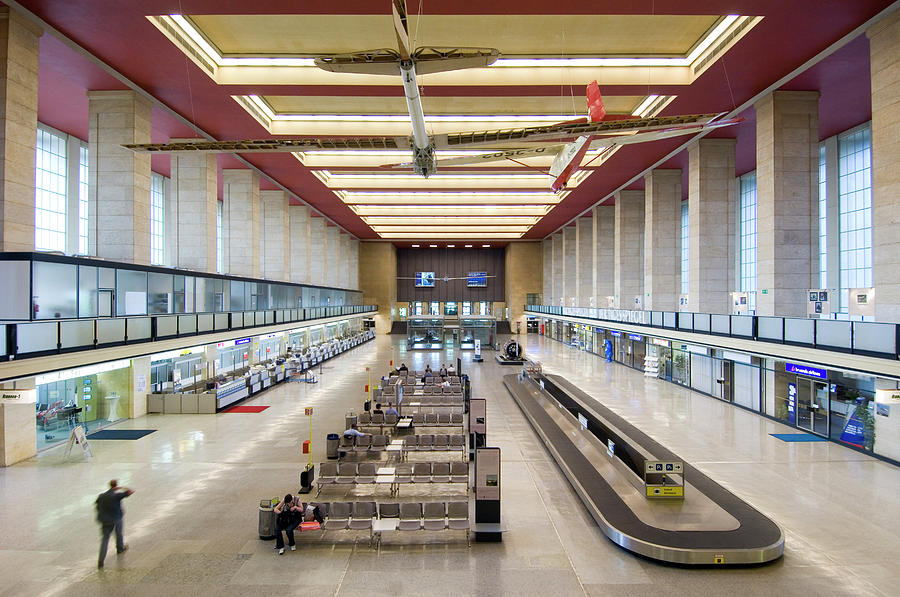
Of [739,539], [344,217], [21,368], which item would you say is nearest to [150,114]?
[21,368]

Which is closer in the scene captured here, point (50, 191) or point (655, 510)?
point (655, 510)

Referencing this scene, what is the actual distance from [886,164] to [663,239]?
1520 cm

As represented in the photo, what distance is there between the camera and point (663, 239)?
27.0 m

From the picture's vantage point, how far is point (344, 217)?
146 ft

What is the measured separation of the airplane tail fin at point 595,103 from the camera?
15492 millimetres

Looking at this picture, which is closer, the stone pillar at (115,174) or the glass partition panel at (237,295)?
the stone pillar at (115,174)

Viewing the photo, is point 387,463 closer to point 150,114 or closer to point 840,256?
point 150,114

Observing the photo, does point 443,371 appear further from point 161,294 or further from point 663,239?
point 663,239

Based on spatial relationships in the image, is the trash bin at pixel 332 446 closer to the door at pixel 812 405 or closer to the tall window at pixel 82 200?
the door at pixel 812 405

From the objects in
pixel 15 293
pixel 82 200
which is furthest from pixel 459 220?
pixel 15 293

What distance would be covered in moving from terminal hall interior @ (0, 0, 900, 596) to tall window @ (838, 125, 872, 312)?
13 centimetres

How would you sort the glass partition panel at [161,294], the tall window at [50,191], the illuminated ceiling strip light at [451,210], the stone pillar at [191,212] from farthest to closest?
the illuminated ceiling strip light at [451,210] → the tall window at [50,191] → the stone pillar at [191,212] → the glass partition panel at [161,294]

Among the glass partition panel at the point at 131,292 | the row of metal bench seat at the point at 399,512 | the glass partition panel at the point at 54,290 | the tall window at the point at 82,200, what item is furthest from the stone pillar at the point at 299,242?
the row of metal bench seat at the point at 399,512

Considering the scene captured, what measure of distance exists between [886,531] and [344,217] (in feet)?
137
